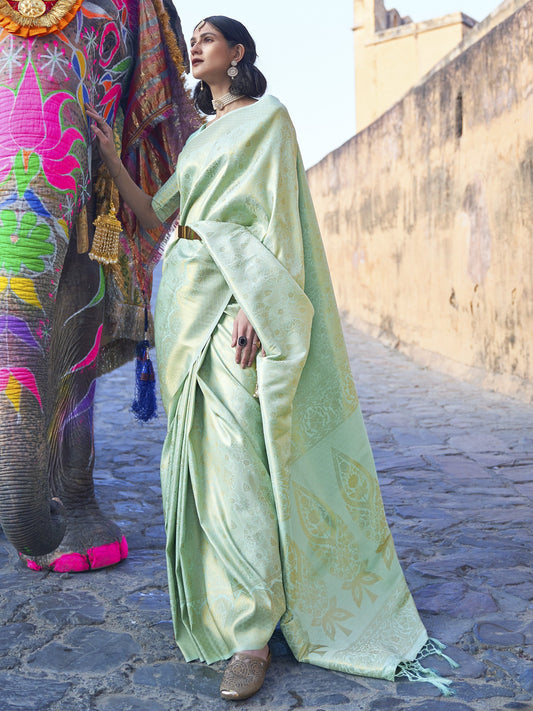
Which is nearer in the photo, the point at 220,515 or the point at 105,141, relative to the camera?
the point at 220,515

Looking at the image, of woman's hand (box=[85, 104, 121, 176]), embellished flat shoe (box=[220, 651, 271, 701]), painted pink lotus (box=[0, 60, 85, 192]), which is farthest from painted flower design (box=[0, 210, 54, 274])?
embellished flat shoe (box=[220, 651, 271, 701])

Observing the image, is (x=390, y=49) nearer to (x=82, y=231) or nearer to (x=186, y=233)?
(x=82, y=231)

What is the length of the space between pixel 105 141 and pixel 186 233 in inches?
19.9

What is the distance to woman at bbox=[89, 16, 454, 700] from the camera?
2.14 m

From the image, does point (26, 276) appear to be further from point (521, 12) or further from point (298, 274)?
point (521, 12)

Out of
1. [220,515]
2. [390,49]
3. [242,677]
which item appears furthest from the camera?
[390,49]

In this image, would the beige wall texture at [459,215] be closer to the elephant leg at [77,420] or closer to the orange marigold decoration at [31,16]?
the elephant leg at [77,420]

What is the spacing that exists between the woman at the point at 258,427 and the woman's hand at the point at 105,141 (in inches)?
13.8

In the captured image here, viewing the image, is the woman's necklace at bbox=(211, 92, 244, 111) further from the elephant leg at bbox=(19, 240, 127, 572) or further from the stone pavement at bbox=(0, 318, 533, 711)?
the stone pavement at bbox=(0, 318, 533, 711)

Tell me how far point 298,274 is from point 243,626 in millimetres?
945

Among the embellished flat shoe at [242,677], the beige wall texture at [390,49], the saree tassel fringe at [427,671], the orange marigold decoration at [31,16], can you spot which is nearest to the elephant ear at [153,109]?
the orange marigold decoration at [31,16]

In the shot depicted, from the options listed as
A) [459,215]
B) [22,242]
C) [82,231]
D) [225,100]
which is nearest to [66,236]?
[22,242]

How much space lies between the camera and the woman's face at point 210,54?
237 centimetres

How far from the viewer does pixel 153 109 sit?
9.49ft
